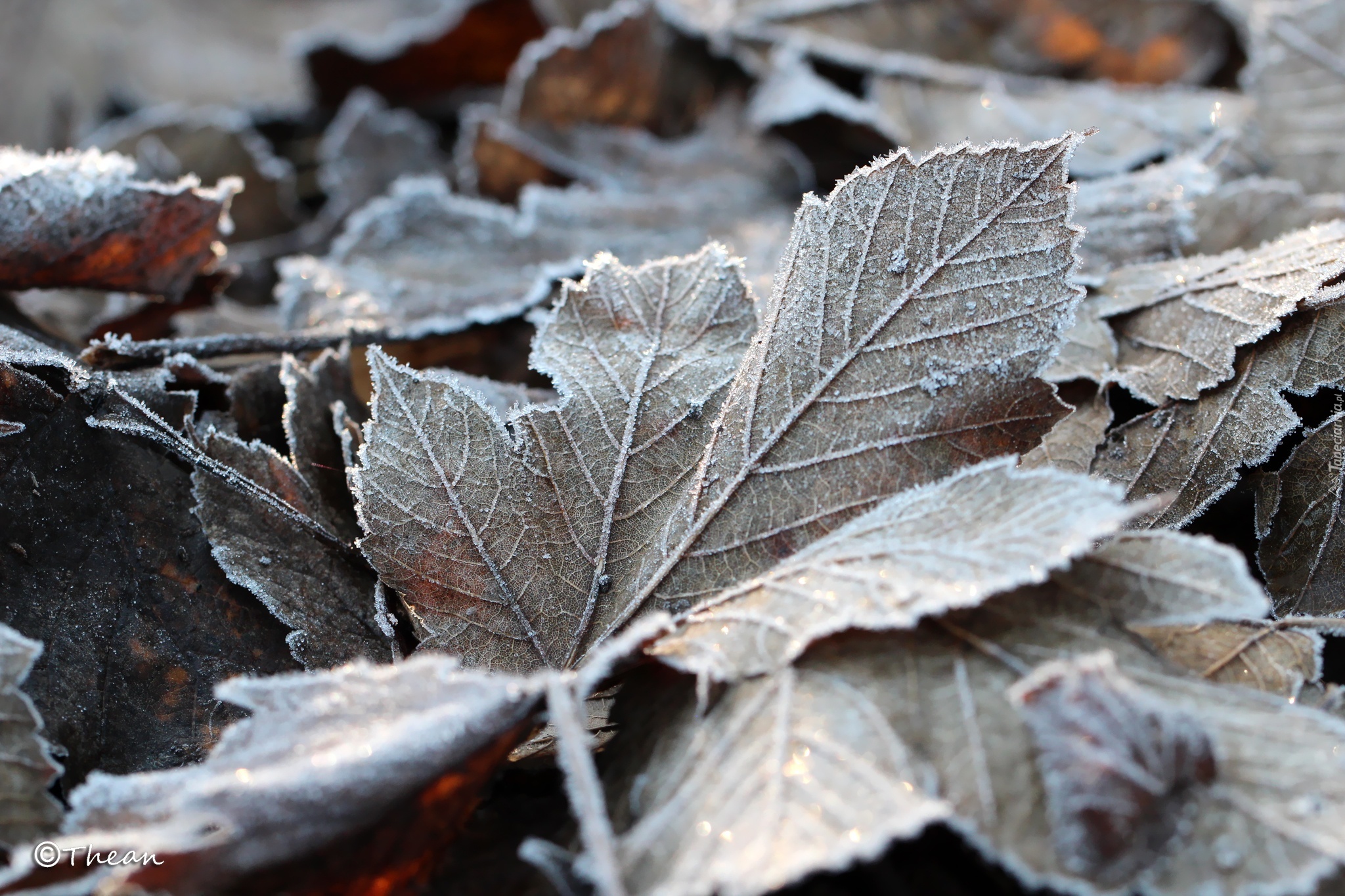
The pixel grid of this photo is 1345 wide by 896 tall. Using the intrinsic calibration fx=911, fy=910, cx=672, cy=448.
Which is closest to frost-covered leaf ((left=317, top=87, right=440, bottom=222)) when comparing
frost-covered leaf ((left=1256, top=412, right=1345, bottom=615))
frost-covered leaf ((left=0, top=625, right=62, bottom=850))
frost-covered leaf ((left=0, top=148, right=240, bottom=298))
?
frost-covered leaf ((left=0, top=148, right=240, bottom=298))

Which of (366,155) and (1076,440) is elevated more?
(366,155)

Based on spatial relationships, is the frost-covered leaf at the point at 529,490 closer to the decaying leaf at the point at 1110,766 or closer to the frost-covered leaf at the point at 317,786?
the frost-covered leaf at the point at 317,786

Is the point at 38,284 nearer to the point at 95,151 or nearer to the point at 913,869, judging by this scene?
the point at 95,151

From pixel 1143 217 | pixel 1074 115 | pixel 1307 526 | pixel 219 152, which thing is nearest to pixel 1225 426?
pixel 1307 526

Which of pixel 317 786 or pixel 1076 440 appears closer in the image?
pixel 317 786

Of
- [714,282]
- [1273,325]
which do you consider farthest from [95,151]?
[1273,325]

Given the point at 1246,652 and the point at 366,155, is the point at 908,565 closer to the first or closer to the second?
→ the point at 1246,652
